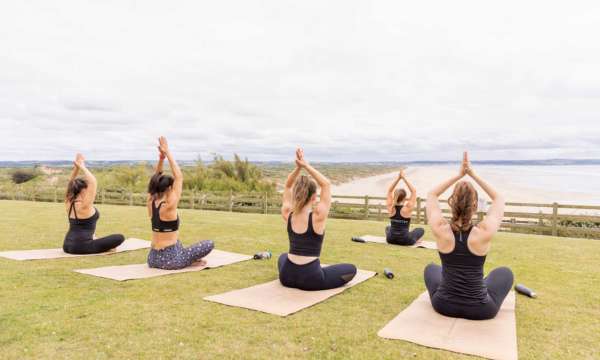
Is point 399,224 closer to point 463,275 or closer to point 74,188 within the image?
point 463,275

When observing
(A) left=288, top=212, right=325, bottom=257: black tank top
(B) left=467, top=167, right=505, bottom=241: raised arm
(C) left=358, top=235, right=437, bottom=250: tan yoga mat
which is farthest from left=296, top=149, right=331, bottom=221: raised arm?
(C) left=358, top=235, right=437, bottom=250: tan yoga mat

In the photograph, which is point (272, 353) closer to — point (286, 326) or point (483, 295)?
point (286, 326)

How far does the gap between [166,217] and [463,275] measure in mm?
3356

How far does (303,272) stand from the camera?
4.30 metres

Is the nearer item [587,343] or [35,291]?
[587,343]

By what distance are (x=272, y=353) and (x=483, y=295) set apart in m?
1.86

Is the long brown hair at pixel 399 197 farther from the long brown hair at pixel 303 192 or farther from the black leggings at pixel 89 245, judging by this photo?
the black leggings at pixel 89 245

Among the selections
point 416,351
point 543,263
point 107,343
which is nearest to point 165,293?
point 107,343

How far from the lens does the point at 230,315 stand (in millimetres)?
3609

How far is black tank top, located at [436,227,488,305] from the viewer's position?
3414mm

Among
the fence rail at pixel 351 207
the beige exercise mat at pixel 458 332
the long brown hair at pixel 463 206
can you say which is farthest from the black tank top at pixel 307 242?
the fence rail at pixel 351 207

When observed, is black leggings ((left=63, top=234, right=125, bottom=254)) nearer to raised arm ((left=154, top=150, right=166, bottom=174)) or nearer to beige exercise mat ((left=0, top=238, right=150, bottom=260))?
beige exercise mat ((left=0, top=238, right=150, bottom=260))

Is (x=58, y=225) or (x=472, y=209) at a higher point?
(x=472, y=209)

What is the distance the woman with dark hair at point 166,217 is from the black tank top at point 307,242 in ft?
5.48
